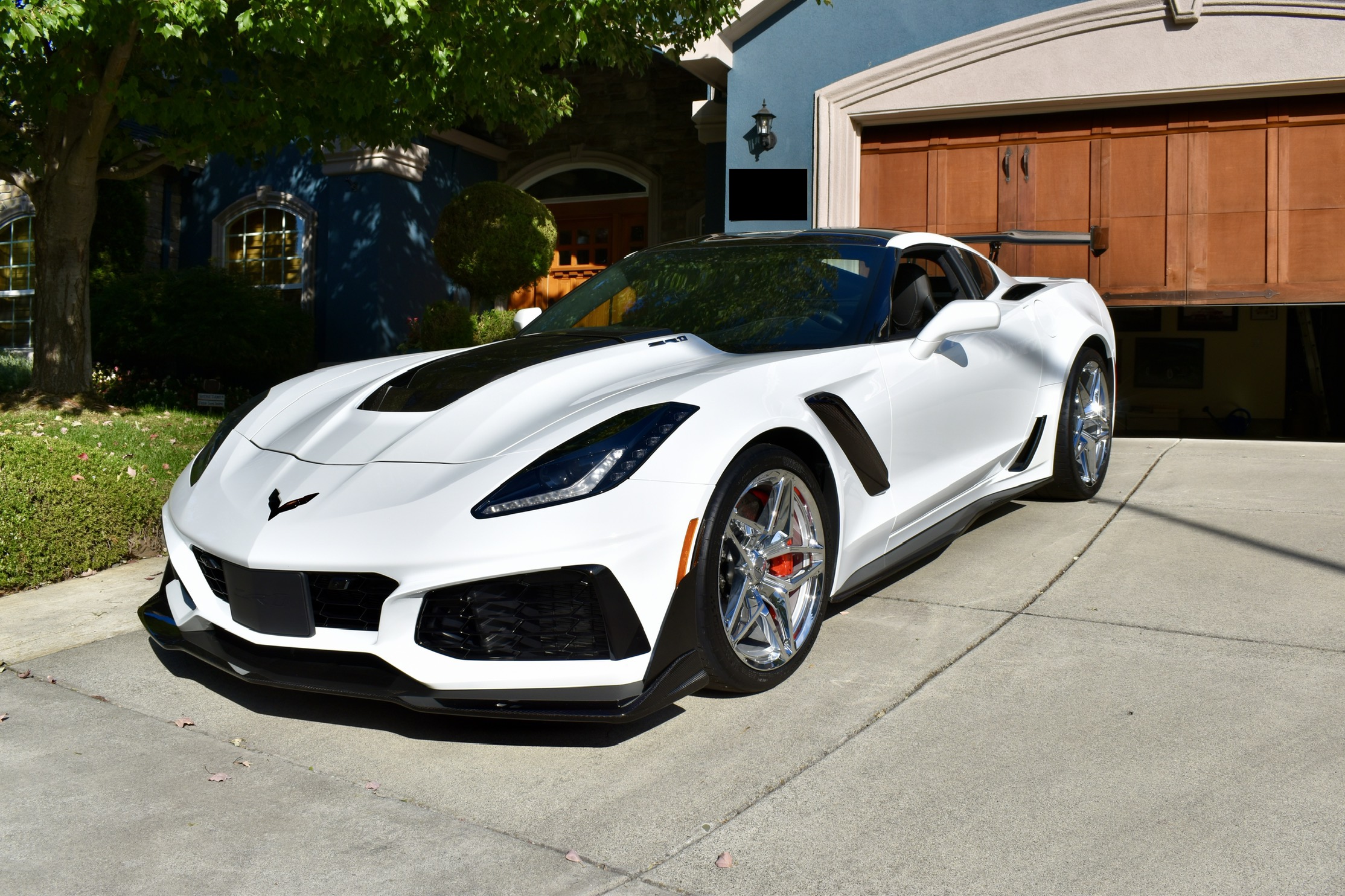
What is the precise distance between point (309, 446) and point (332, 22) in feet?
12.9

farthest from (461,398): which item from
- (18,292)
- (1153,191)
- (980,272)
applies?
(18,292)

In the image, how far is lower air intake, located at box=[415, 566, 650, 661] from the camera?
8.65 ft

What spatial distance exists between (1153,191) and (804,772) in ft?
27.0

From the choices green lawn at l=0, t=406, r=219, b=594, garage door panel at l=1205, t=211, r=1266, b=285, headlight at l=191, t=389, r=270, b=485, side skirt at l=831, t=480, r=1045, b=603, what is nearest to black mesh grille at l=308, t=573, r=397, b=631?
headlight at l=191, t=389, r=270, b=485

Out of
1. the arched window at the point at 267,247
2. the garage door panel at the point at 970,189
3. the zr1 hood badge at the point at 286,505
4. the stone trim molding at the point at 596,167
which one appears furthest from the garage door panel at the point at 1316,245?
the arched window at the point at 267,247

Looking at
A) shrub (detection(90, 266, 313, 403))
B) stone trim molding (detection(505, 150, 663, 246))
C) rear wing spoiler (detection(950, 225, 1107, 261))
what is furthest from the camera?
stone trim molding (detection(505, 150, 663, 246))

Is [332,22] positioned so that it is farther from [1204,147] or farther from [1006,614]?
[1204,147]

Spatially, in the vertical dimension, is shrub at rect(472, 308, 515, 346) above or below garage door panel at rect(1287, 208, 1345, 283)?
below

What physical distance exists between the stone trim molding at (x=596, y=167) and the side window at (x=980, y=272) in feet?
32.1

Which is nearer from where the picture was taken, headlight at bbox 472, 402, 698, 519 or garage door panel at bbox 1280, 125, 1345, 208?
headlight at bbox 472, 402, 698, 519

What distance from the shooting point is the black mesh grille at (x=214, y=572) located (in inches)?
120

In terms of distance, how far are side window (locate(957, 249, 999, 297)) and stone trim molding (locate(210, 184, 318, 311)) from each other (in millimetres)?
11665

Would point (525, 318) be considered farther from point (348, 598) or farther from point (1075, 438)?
point (1075, 438)

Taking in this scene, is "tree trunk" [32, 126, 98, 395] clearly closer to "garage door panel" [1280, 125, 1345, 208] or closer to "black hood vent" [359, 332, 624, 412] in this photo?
"black hood vent" [359, 332, 624, 412]
